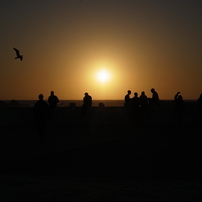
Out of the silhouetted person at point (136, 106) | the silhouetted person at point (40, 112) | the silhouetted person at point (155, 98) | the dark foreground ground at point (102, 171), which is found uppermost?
the silhouetted person at point (155, 98)

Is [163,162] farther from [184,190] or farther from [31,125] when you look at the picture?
[31,125]

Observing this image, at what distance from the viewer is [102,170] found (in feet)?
35.4

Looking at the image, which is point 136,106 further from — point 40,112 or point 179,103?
point 40,112

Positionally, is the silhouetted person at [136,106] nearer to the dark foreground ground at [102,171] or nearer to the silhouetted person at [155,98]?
the silhouetted person at [155,98]

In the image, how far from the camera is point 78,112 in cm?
2869

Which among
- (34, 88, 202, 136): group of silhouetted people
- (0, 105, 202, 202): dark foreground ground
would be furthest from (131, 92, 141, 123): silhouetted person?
(0, 105, 202, 202): dark foreground ground

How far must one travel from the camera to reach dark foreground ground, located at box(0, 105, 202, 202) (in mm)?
7984

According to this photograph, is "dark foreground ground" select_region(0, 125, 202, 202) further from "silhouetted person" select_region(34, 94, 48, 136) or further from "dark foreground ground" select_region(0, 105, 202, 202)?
"silhouetted person" select_region(34, 94, 48, 136)

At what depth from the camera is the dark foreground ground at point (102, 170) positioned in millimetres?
7984

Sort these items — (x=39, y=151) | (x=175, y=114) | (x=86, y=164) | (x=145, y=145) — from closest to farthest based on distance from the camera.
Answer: (x=86, y=164) → (x=39, y=151) → (x=145, y=145) → (x=175, y=114)

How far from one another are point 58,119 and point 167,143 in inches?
491

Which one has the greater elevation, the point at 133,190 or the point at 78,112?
the point at 78,112

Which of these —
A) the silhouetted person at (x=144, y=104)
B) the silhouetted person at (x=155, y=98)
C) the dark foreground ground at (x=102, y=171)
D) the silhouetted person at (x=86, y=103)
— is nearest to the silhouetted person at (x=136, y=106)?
the silhouetted person at (x=144, y=104)

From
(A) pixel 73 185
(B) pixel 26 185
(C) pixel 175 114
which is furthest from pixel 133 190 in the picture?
(C) pixel 175 114
